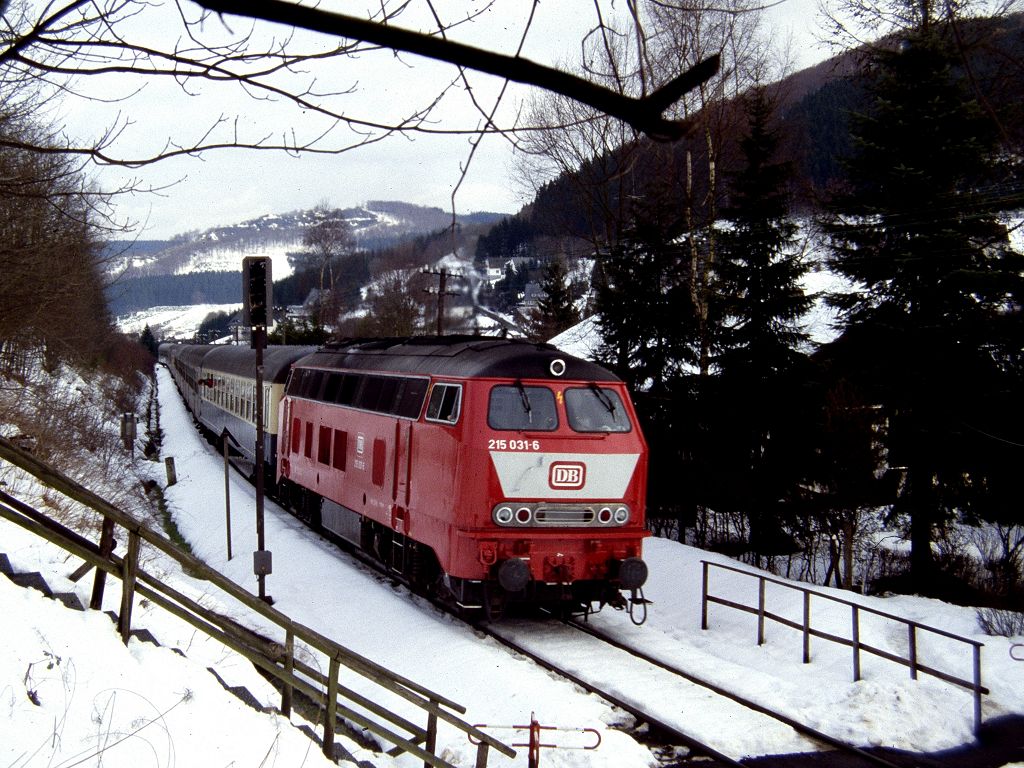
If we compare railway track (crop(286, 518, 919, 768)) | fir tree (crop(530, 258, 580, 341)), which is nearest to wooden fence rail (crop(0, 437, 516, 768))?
railway track (crop(286, 518, 919, 768))

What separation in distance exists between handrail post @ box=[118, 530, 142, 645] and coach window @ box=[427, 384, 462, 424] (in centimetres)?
520

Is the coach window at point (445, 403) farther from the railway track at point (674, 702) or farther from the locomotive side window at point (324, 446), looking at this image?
the locomotive side window at point (324, 446)

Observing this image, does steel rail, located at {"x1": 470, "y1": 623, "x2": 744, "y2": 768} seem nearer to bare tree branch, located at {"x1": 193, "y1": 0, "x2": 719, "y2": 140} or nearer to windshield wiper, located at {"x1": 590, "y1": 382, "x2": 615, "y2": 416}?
windshield wiper, located at {"x1": 590, "y1": 382, "x2": 615, "y2": 416}

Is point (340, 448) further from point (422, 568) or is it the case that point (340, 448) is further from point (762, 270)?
point (762, 270)

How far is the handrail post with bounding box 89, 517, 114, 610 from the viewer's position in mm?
6265

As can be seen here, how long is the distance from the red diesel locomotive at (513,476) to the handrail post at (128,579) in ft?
15.9

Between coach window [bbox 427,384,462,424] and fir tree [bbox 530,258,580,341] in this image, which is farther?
fir tree [bbox 530,258,580,341]

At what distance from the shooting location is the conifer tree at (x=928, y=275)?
20188 millimetres

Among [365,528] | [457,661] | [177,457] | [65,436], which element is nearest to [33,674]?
[457,661]

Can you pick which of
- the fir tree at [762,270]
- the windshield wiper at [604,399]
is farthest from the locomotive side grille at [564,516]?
the fir tree at [762,270]

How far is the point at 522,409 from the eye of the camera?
36.3ft

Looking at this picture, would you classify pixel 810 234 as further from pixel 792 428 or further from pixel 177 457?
pixel 177 457

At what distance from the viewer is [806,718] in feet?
28.2

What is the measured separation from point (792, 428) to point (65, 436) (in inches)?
672
